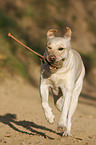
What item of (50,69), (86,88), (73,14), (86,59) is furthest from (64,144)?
(73,14)

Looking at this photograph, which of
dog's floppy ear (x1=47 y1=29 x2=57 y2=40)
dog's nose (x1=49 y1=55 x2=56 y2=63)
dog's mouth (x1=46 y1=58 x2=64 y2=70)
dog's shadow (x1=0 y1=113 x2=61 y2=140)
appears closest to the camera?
dog's nose (x1=49 y1=55 x2=56 y2=63)

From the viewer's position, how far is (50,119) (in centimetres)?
495

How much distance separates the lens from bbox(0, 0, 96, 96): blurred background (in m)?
16.7

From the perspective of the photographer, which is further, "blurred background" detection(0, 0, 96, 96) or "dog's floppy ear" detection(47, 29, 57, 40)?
"blurred background" detection(0, 0, 96, 96)

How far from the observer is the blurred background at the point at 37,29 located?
16.7 metres

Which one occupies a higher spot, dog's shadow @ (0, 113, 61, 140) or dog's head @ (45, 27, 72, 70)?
dog's head @ (45, 27, 72, 70)

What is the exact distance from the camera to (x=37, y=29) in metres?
22.5

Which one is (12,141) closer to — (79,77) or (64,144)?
(64,144)

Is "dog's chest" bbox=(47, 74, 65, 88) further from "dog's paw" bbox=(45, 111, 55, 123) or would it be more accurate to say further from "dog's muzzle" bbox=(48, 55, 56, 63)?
"dog's paw" bbox=(45, 111, 55, 123)

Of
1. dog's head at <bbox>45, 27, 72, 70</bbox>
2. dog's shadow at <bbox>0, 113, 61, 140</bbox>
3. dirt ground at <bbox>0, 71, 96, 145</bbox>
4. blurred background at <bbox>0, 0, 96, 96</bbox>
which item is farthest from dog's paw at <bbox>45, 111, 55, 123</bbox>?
blurred background at <bbox>0, 0, 96, 96</bbox>

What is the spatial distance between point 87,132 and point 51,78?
181 cm

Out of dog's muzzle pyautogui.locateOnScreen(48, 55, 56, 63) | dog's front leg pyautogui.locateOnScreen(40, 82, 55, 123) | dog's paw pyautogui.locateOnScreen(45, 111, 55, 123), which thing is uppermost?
dog's muzzle pyautogui.locateOnScreen(48, 55, 56, 63)

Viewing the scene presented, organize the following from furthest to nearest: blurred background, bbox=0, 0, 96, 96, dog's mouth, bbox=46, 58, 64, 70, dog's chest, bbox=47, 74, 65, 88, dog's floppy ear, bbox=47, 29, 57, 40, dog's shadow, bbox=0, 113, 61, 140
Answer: blurred background, bbox=0, 0, 96, 96 → dog's shadow, bbox=0, 113, 61, 140 → dog's floppy ear, bbox=47, 29, 57, 40 → dog's chest, bbox=47, 74, 65, 88 → dog's mouth, bbox=46, 58, 64, 70

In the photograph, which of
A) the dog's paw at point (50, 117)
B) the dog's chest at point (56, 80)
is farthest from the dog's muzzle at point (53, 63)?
the dog's paw at point (50, 117)
